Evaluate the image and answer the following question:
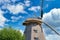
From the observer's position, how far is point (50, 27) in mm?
69312

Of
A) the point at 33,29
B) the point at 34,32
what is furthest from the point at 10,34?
the point at 33,29

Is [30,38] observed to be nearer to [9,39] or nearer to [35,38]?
[35,38]

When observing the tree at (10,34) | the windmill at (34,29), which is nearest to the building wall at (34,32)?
Result: the windmill at (34,29)

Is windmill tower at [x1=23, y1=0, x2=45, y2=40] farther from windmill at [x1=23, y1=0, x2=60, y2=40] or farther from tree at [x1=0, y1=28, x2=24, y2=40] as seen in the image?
tree at [x1=0, y1=28, x2=24, y2=40]

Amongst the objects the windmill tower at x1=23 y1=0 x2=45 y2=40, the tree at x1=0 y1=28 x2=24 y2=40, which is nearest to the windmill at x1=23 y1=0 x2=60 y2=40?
the windmill tower at x1=23 y1=0 x2=45 y2=40

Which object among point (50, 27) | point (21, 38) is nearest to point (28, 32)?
point (50, 27)

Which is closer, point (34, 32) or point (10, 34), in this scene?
point (10, 34)

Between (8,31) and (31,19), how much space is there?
20.4 m

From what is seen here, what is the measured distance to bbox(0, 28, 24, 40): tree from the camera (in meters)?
43.6

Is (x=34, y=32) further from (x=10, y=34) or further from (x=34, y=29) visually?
(x=10, y=34)

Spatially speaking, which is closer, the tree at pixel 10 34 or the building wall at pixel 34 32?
the tree at pixel 10 34

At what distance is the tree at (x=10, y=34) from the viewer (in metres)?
43.6

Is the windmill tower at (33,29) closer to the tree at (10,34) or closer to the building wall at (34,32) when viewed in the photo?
the building wall at (34,32)

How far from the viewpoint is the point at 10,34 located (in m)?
44.2
